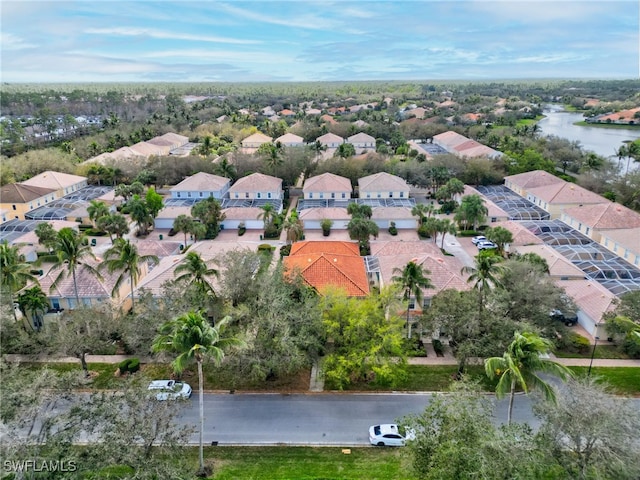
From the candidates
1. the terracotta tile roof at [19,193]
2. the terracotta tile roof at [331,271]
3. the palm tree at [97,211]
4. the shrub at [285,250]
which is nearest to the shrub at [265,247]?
the shrub at [285,250]

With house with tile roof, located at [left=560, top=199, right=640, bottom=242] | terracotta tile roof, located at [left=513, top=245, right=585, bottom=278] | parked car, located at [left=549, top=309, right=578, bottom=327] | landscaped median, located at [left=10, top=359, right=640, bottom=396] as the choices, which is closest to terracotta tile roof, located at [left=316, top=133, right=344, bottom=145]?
house with tile roof, located at [left=560, top=199, right=640, bottom=242]

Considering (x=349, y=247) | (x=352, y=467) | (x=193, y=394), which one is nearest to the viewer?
(x=352, y=467)

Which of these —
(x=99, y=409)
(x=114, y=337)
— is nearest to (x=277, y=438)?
(x=99, y=409)

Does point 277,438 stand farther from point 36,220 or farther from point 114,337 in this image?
point 36,220

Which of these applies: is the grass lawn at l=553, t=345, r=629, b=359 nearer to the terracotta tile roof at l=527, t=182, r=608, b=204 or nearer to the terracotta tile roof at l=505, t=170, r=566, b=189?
the terracotta tile roof at l=527, t=182, r=608, b=204

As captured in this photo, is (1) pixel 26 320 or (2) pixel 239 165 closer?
(1) pixel 26 320

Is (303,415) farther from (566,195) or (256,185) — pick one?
(566,195)
